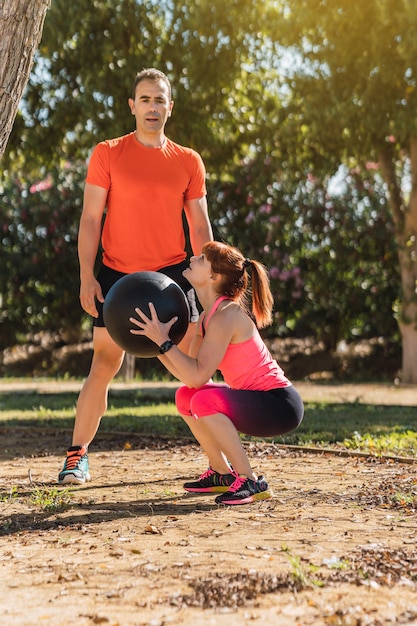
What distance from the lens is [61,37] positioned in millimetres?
12602

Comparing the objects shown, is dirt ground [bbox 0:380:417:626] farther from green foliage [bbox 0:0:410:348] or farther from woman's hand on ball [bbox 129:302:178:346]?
green foliage [bbox 0:0:410:348]

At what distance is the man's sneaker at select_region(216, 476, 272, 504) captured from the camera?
5.00 meters

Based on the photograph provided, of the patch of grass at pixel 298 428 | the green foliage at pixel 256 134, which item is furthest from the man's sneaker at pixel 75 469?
the green foliage at pixel 256 134

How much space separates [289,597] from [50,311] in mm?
12602

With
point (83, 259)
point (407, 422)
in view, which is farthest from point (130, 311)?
point (407, 422)

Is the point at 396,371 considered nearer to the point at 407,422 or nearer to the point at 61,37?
the point at 407,422

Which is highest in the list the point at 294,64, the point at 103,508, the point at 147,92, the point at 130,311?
the point at 294,64

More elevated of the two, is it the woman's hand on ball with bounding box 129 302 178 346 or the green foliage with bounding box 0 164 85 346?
the green foliage with bounding box 0 164 85 346

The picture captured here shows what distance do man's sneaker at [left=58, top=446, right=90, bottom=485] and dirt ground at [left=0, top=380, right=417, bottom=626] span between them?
0.10m

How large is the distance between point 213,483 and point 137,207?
163cm

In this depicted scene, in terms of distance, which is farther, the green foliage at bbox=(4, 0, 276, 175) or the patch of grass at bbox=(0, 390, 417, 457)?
the green foliage at bbox=(4, 0, 276, 175)

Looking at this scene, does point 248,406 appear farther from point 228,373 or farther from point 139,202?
point 139,202

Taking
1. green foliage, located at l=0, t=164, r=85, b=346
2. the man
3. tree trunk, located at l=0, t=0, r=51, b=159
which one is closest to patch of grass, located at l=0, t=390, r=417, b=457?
the man

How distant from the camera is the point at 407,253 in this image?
13.4 metres
